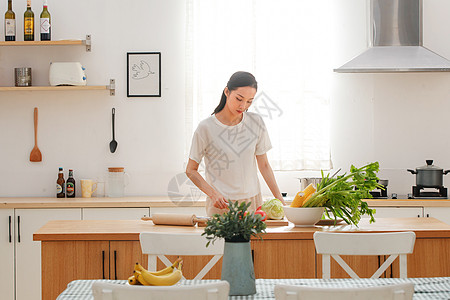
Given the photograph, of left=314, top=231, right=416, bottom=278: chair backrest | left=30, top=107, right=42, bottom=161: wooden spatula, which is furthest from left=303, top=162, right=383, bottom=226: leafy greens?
left=30, top=107, right=42, bottom=161: wooden spatula

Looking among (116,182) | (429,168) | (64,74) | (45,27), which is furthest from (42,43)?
(429,168)

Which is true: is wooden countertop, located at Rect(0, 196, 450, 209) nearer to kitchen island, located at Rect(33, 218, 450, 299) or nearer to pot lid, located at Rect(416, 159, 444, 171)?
pot lid, located at Rect(416, 159, 444, 171)

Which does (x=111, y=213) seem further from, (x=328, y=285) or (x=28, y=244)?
(x=328, y=285)

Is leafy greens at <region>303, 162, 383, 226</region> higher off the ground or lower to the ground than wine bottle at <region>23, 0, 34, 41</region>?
lower

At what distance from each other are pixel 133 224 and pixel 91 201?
1.34 metres

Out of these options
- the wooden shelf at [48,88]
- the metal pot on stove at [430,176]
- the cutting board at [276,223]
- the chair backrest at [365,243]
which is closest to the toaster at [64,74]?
the wooden shelf at [48,88]

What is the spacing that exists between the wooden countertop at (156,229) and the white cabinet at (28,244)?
1.21 metres

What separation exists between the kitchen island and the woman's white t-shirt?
52 centimetres

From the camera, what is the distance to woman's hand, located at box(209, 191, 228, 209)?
2.81m

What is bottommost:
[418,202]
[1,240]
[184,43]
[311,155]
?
[1,240]

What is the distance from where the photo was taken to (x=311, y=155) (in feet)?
14.8

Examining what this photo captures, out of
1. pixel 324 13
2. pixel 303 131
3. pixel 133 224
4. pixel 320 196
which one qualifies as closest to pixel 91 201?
pixel 133 224

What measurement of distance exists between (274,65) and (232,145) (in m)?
1.58

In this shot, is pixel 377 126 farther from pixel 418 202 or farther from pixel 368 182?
pixel 368 182
